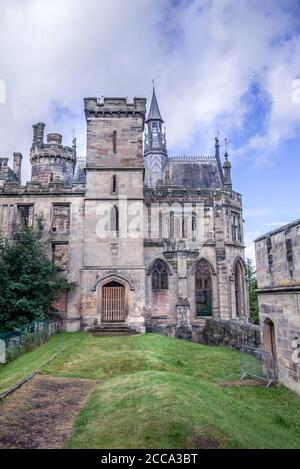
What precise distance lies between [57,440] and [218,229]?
19.4m

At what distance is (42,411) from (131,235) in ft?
48.1

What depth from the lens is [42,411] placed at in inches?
298

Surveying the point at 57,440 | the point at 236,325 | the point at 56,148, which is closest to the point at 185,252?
the point at 236,325

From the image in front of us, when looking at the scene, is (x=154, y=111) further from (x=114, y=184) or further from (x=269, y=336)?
(x=269, y=336)

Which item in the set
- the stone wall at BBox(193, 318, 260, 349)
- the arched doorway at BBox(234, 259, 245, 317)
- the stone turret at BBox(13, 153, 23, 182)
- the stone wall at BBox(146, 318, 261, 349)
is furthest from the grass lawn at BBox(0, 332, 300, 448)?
the stone turret at BBox(13, 153, 23, 182)

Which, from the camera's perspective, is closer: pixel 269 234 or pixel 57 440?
pixel 57 440

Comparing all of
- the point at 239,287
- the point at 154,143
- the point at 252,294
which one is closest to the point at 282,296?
the point at 239,287

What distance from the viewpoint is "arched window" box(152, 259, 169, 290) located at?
23016 millimetres

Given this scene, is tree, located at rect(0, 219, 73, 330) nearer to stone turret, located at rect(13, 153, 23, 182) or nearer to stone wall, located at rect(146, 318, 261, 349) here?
stone wall, located at rect(146, 318, 261, 349)

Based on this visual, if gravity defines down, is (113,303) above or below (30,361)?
above

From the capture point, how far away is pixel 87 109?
22.9m

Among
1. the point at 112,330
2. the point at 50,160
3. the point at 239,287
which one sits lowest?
the point at 112,330

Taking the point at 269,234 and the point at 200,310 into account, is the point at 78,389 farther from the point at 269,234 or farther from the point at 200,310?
the point at 200,310

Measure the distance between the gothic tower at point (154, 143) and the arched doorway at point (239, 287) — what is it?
1984 centimetres
